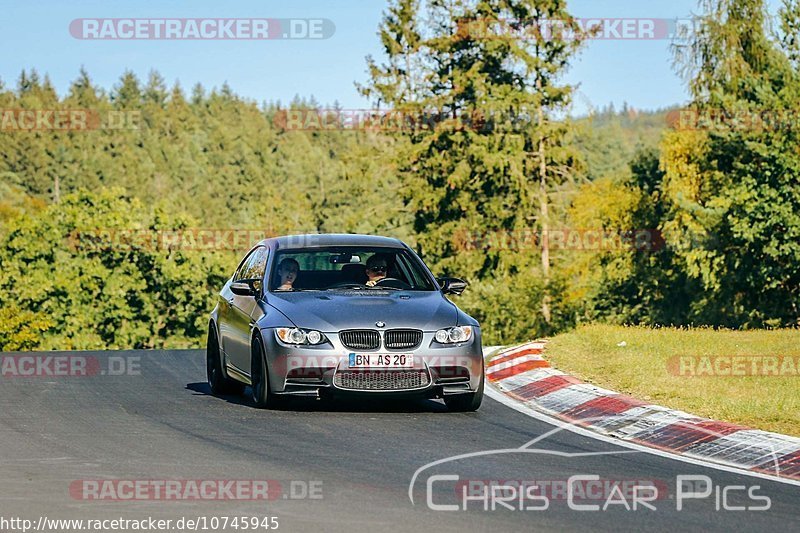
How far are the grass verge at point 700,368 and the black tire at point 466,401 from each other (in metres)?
1.57

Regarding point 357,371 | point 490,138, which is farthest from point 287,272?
point 490,138

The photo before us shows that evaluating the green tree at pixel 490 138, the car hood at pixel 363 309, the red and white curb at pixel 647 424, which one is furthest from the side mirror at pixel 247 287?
the green tree at pixel 490 138

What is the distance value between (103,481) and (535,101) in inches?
1909

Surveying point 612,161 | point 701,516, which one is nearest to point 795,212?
point 701,516

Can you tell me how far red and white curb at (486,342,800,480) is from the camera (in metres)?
9.33

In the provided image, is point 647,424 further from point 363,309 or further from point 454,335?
point 363,309

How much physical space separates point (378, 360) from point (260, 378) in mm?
1286

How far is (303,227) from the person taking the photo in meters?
112

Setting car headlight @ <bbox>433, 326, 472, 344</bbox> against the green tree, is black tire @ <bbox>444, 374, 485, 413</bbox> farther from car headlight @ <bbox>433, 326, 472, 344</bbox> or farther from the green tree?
the green tree

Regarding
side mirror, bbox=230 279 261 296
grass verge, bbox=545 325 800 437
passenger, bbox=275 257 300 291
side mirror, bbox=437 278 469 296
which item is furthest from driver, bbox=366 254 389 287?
grass verge, bbox=545 325 800 437

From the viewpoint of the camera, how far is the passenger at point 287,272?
12930mm

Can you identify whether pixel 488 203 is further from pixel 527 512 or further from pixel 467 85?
pixel 527 512

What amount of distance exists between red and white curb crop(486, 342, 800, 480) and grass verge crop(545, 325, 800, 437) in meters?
0.28

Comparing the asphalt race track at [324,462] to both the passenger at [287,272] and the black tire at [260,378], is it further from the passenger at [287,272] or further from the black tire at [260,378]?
the passenger at [287,272]
